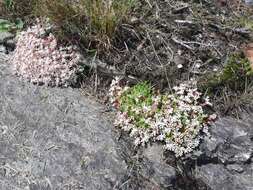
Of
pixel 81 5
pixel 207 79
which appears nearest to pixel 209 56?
pixel 207 79

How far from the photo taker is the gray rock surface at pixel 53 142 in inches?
141

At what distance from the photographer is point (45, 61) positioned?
164 inches

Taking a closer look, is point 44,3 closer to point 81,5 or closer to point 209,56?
point 81,5

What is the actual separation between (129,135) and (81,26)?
→ 3.81 feet

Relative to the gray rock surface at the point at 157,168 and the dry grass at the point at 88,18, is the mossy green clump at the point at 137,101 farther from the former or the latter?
the dry grass at the point at 88,18

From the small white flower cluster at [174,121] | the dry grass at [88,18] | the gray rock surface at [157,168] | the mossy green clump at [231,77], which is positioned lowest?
the gray rock surface at [157,168]

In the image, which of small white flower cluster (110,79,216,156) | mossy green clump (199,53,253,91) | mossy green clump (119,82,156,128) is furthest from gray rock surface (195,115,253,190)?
mossy green clump (119,82,156,128)

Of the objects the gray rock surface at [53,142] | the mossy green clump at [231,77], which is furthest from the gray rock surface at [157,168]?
the mossy green clump at [231,77]

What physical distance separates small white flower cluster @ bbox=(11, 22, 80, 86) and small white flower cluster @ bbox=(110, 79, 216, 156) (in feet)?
2.10

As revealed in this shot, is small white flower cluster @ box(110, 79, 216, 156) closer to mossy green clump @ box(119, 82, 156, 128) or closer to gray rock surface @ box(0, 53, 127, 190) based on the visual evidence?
mossy green clump @ box(119, 82, 156, 128)

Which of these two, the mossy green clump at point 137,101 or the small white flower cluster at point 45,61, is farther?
the small white flower cluster at point 45,61

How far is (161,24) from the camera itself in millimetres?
4527

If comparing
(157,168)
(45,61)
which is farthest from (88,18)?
(157,168)

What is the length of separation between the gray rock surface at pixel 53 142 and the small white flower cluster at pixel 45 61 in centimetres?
9
